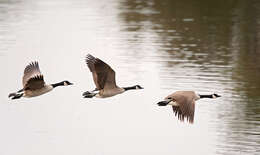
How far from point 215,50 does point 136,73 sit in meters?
5.50

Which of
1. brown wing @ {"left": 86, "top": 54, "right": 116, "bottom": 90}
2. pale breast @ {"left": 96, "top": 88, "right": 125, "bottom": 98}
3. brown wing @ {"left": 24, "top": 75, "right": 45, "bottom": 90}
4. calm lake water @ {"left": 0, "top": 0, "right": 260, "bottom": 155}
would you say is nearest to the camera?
brown wing @ {"left": 24, "top": 75, "right": 45, "bottom": 90}

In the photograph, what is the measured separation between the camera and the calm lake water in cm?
2392

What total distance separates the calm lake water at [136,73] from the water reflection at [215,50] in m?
0.04

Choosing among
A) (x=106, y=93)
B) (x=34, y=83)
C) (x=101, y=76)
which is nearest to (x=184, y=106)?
(x=101, y=76)

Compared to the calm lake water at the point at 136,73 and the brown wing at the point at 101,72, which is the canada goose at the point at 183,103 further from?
the calm lake water at the point at 136,73

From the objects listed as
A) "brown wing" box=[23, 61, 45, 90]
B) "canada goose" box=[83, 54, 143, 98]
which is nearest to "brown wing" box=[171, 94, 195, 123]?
"canada goose" box=[83, 54, 143, 98]

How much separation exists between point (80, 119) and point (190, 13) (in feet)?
66.8

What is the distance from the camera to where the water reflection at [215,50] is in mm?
25000

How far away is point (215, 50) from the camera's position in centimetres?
3569

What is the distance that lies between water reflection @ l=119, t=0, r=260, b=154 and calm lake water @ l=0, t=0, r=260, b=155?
0.14 feet

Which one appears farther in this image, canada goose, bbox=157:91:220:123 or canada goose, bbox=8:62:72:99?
canada goose, bbox=8:62:72:99

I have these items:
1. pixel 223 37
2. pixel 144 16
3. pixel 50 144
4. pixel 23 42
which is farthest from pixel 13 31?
pixel 50 144

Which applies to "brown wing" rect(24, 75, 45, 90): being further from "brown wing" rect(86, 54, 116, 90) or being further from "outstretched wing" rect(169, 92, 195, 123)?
"outstretched wing" rect(169, 92, 195, 123)

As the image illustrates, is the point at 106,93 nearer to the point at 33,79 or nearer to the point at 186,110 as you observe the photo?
the point at 33,79
